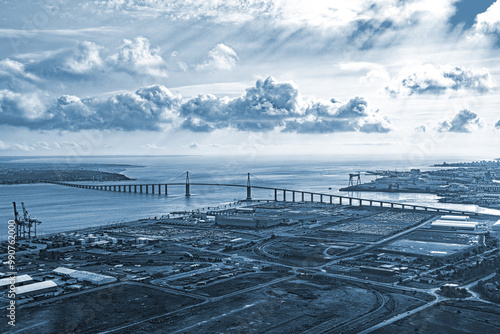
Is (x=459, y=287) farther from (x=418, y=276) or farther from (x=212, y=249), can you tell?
(x=212, y=249)

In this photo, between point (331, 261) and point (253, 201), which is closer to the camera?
point (331, 261)

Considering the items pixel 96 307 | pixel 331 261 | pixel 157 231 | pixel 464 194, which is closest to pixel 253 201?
pixel 157 231

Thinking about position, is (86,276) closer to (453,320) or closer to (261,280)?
(261,280)

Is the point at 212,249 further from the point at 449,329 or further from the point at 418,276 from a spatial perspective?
the point at 449,329

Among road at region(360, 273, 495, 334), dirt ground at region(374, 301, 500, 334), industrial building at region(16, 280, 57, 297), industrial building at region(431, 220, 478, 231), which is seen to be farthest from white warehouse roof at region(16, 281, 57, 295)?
industrial building at region(431, 220, 478, 231)

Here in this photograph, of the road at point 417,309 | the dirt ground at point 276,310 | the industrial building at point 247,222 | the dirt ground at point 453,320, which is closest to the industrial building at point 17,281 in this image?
the dirt ground at point 276,310

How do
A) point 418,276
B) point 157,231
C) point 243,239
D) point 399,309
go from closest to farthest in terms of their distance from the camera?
point 399,309
point 418,276
point 243,239
point 157,231

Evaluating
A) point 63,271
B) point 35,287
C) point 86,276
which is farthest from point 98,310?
point 63,271

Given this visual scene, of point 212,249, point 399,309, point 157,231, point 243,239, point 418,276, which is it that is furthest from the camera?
point 157,231
